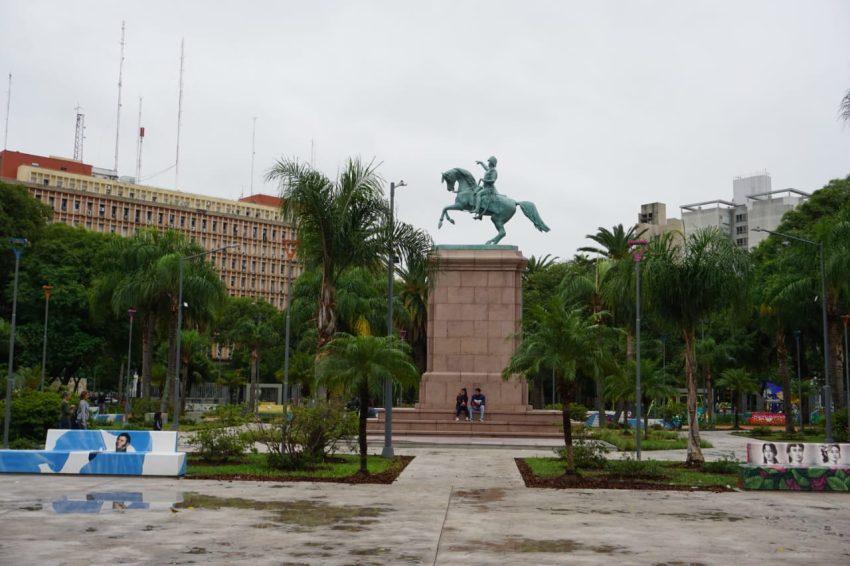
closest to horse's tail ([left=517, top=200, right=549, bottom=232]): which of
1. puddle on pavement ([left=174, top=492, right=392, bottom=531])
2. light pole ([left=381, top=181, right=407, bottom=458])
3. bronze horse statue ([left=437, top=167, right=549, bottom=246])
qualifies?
bronze horse statue ([left=437, top=167, right=549, bottom=246])

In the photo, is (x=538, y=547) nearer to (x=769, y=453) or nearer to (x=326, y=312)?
(x=769, y=453)

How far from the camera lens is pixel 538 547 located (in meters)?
11.5

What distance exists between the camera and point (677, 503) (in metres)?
16.7

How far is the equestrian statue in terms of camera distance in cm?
3994

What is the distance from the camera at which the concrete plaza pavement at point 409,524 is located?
35.4 feet

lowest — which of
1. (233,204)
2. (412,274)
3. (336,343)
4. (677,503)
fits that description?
(677,503)

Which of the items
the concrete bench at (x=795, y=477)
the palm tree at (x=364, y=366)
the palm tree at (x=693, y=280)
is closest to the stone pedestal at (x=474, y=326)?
the palm tree at (x=693, y=280)

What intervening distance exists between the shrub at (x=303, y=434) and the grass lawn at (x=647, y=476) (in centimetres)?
513

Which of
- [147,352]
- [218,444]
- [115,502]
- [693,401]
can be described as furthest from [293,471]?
[147,352]

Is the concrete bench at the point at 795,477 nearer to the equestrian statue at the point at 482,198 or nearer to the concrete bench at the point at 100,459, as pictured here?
the concrete bench at the point at 100,459

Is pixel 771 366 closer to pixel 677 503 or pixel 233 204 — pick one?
pixel 677 503

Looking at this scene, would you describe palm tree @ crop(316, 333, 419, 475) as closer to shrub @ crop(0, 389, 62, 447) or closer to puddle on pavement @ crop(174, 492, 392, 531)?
puddle on pavement @ crop(174, 492, 392, 531)

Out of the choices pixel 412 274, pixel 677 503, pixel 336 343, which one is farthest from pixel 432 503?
pixel 412 274

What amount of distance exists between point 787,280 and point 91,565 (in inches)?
1550
